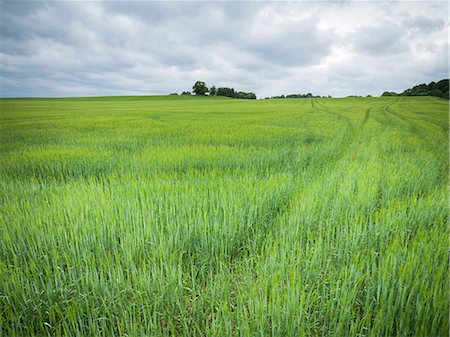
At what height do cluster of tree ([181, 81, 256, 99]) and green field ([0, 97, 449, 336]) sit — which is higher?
cluster of tree ([181, 81, 256, 99])

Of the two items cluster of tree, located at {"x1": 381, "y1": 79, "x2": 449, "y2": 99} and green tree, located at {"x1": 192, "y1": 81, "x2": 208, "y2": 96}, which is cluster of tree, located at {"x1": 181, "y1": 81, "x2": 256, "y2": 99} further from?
cluster of tree, located at {"x1": 381, "y1": 79, "x2": 449, "y2": 99}

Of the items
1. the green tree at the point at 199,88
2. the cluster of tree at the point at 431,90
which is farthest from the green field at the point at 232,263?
the green tree at the point at 199,88

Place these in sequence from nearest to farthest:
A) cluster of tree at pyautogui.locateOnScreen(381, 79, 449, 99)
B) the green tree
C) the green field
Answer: the green field < cluster of tree at pyautogui.locateOnScreen(381, 79, 449, 99) < the green tree

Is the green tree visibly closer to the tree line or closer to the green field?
the tree line

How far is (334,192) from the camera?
344 cm

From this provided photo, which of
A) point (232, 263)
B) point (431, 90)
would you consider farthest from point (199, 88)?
point (232, 263)

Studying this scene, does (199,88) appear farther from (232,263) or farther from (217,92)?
(232,263)

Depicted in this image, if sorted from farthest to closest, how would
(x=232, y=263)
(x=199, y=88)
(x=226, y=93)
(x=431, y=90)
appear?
(x=226, y=93), (x=199, y=88), (x=431, y=90), (x=232, y=263)

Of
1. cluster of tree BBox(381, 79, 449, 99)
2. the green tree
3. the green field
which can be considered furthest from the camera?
the green tree

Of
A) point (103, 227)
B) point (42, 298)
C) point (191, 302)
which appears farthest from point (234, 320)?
point (103, 227)

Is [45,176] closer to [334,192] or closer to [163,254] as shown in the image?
[163,254]

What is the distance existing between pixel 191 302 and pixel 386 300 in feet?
4.22

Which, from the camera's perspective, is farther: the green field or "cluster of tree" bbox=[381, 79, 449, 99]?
"cluster of tree" bbox=[381, 79, 449, 99]

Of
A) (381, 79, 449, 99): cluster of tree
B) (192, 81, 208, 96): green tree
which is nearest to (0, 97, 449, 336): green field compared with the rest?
(381, 79, 449, 99): cluster of tree
